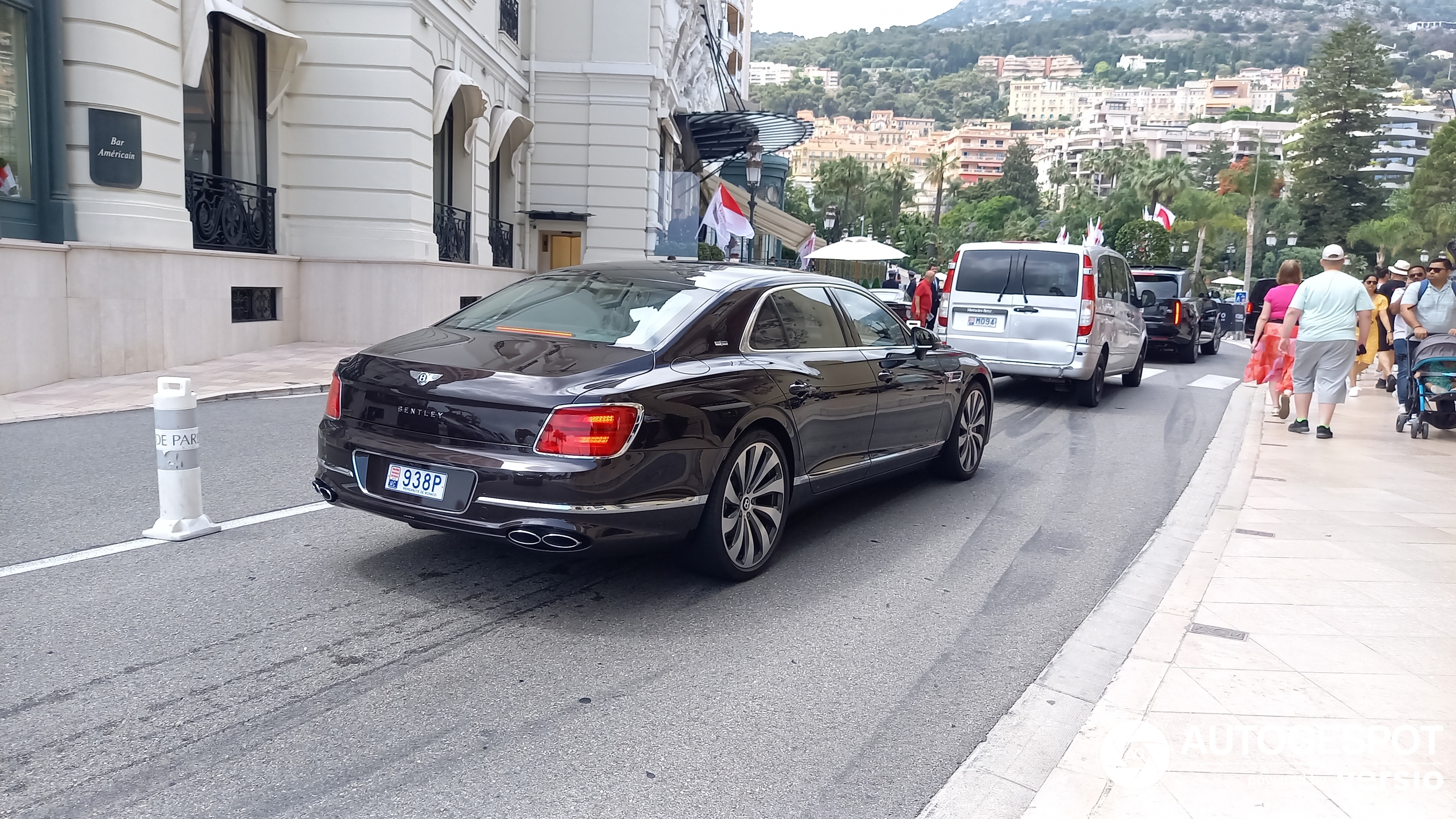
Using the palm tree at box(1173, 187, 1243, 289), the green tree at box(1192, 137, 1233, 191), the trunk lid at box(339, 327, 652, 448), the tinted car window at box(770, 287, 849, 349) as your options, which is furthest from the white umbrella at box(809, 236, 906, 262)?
the green tree at box(1192, 137, 1233, 191)

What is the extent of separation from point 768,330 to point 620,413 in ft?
4.62

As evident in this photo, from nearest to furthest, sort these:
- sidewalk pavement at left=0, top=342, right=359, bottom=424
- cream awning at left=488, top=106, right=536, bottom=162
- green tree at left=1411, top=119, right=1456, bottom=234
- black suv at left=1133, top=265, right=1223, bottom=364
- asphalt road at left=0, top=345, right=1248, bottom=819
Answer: asphalt road at left=0, top=345, right=1248, bottom=819, sidewalk pavement at left=0, top=342, right=359, bottom=424, black suv at left=1133, top=265, right=1223, bottom=364, cream awning at left=488, top=106, right=536, bottom=162, green tree at left=1411, top=119, right=1456, bottom=234

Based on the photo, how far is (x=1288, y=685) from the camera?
13.9 feet

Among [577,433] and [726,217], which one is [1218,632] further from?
[726,217]

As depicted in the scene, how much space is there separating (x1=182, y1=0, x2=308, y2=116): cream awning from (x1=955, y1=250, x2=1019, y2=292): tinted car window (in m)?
9.72

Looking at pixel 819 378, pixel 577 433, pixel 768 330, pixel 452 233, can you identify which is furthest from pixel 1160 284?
pixel 577 433

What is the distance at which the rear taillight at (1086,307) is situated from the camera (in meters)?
12.5

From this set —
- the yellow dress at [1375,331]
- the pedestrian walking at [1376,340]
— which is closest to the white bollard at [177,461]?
the pedestrian walking at [1376,340]

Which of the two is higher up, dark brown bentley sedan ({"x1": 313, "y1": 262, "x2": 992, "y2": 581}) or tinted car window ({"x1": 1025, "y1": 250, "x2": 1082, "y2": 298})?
tinted car window ({"x1": 1025, "y1": 250, "x2": 1082, "y2": 298})

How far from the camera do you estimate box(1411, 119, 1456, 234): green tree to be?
59594 millimetres

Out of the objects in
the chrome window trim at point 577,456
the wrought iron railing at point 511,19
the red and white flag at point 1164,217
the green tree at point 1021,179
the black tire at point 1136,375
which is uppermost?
the green tree at point 1021,179

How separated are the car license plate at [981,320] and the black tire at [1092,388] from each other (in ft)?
3.87

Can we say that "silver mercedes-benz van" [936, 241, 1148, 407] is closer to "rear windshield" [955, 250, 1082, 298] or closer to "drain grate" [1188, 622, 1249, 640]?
"rear windshield" [955, 250, 1082, 298]

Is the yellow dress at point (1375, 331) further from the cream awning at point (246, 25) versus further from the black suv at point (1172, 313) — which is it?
the cream awning at point (246, 25)
